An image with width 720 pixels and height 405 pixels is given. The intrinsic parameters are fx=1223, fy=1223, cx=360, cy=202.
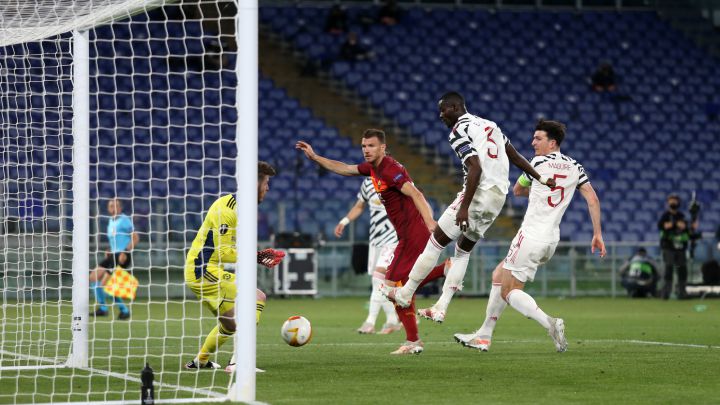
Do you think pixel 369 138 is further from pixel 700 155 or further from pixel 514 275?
pixel 700 155

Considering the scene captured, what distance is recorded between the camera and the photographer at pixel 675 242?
23.8m

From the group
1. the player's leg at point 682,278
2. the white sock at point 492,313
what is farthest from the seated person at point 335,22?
the white sock at point 492,313

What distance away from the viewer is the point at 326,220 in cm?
2553

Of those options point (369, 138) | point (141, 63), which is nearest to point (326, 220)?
point (141, 63)

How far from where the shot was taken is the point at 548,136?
36.6 feet

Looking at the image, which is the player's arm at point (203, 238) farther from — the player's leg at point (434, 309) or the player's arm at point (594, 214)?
the player's arm at point (594, 214)

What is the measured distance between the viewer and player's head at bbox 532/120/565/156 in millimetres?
11117

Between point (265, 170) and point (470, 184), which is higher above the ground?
point (265, 170)

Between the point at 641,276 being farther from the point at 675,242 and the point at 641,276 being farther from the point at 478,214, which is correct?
the point at 478,214

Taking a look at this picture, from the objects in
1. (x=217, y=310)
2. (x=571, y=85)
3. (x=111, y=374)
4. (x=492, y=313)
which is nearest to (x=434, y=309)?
(x=492, y=313)

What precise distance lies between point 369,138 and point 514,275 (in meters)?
1.82

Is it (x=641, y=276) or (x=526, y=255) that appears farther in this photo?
(x=641, y=276)

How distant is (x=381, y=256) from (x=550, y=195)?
14.4 feet

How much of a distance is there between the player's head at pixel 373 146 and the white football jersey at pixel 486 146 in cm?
95
